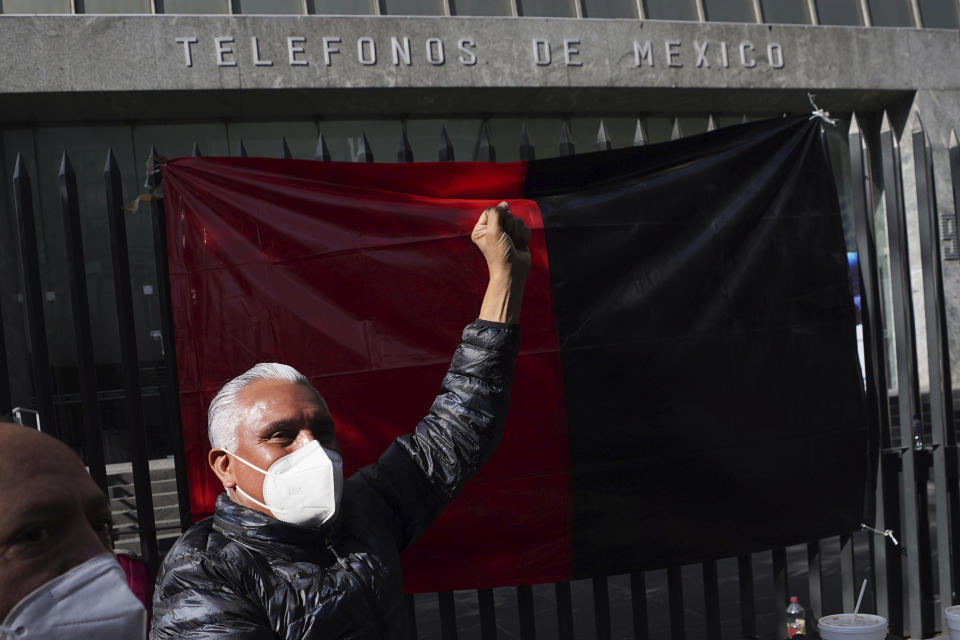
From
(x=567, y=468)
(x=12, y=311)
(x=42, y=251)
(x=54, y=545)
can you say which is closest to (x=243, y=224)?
(x=567, y=468)

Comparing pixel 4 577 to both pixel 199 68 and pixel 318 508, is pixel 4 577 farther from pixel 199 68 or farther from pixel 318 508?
pixel 199 68

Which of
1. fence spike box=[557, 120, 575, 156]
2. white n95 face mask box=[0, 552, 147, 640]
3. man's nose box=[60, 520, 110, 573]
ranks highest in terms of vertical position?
fence spike box=[557, 120, 575, 156]

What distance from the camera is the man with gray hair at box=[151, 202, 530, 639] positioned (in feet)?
6.71

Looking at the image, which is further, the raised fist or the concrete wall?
the concrete wall

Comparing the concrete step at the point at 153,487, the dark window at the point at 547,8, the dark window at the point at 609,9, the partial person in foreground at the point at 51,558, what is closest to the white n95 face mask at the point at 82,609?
the partial person in foreground at the point at 51,558

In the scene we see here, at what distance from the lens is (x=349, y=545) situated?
223cm

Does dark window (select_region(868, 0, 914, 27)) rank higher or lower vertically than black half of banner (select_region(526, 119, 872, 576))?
higher

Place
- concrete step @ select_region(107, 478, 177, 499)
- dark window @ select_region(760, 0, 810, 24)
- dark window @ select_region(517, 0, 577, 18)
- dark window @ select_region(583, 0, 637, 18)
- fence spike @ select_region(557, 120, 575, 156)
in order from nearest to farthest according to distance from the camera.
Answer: fence spike @ select_region(557, 120, 575, 156), concrete step @ select_region(107, 478, 177, 499), dark window @ select_region(517, 0, 577, 18), dark window @ select_region(583, 0, 637, 18), dark window @ select_region(760, 0, 810, 24)

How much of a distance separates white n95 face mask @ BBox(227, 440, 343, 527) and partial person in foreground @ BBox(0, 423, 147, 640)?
0.92 metres

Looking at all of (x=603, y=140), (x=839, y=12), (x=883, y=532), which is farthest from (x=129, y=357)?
(x=839, y=12)

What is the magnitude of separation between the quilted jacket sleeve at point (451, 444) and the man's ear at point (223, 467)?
383mm

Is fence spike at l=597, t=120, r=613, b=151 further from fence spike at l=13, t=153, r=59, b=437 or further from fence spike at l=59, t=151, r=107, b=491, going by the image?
fence spike at l=13, t=153, r=59, b=437

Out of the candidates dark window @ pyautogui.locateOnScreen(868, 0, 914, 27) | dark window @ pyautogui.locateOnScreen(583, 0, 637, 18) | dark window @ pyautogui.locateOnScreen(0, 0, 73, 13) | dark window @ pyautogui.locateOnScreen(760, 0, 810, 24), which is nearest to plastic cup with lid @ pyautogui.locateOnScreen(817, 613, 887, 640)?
dark window @ pyautogui.locateOnScreen(583, 0, 637, 18)

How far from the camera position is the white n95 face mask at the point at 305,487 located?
2.14m
